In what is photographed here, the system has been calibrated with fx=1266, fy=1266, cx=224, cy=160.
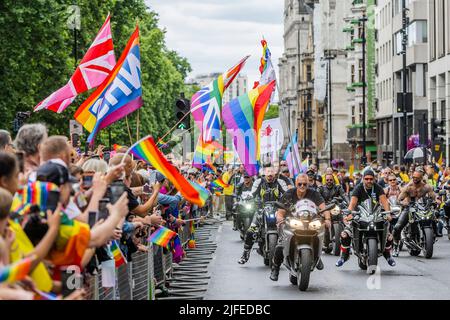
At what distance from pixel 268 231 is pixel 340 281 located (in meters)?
2.50

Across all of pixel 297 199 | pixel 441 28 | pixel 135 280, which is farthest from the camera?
pixel 441 28

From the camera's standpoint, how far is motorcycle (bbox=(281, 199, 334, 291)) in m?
16.8

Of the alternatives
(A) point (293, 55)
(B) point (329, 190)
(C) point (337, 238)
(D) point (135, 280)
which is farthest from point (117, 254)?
(A) point (293, 55)

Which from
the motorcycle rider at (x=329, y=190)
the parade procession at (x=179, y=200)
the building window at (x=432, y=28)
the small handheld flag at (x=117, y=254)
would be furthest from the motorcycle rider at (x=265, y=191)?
the building window at (x=432, y=28)

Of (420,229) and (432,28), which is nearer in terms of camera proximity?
(420,229)

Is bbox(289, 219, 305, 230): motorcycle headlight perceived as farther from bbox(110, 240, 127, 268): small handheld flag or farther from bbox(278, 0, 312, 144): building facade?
bbox(278, 0, 312, 144): building facade

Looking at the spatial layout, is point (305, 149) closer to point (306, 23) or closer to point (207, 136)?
point (306, 23)

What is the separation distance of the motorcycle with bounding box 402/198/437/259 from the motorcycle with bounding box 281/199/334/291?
6.23 metres

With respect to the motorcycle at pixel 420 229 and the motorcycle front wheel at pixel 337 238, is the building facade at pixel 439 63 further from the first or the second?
the motorcycle at pixel 420 229

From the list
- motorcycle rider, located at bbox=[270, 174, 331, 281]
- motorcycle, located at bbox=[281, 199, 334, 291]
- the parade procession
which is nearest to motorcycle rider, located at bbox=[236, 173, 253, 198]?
the parade procession

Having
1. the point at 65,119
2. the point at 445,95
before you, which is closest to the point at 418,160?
the point at 445,95

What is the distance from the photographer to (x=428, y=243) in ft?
75.7

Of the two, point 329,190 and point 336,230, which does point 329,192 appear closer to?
point 329,190

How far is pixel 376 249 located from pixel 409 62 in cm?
5367
